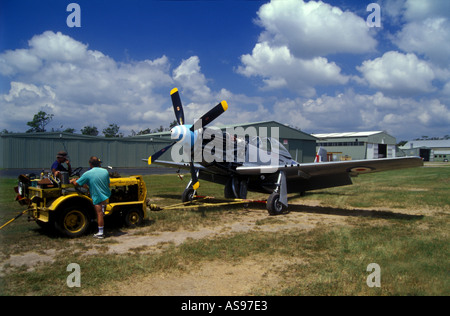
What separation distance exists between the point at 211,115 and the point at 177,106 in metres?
1.35

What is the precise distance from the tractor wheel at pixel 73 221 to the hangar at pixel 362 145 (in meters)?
57.0

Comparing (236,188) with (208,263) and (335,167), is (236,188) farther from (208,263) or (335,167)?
(208,263)

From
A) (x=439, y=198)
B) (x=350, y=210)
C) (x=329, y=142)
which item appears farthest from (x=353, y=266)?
(x=329, y=142)

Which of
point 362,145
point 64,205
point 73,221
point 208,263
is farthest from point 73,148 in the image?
point 362,145

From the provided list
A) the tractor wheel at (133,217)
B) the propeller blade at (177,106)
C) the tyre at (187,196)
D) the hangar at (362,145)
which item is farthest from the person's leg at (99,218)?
the hangar at (362,145)

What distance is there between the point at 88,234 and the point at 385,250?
5857mm

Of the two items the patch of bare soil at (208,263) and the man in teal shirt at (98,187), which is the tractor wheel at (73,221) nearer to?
the man in teal shirt at (98,187)

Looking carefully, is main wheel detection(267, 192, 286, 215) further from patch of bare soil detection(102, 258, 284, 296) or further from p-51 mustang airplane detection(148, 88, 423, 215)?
patch of bare soil detection(102, 258, 284, 296)

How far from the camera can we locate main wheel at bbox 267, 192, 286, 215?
363 inches

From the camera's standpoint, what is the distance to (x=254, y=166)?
1021 cm

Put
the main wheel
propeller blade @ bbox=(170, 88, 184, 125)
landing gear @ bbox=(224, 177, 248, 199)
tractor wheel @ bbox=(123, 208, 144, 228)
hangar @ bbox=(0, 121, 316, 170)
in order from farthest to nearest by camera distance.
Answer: hangar @ bbox=(0, 121, 316, 170) < landing gear @ bbox=(224, 177, 248, 199) < the main wheel < propeller blade @ bbox=(170, 88, 184, 125) < tractor wheel @ bbox=(123, 208, 144, 228)

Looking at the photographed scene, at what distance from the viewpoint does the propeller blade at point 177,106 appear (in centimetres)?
888

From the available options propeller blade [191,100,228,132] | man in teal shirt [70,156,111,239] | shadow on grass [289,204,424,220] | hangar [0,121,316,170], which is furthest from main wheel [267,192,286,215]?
hangar [0,121,316,170]
